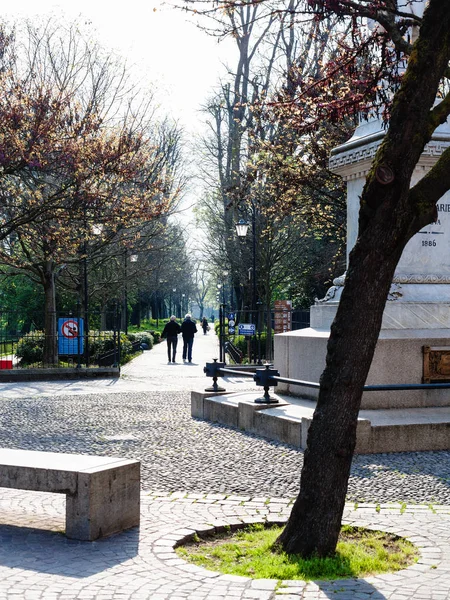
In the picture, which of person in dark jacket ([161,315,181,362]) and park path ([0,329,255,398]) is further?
person in dark jacket ([161,315,181,362])

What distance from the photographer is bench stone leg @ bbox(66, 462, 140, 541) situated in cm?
532

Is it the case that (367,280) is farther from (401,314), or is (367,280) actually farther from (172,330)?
(172,330)

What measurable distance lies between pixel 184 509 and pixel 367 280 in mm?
2486

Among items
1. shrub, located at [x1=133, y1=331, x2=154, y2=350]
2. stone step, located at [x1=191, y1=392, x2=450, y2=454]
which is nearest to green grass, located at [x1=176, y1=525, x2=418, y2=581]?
stone step, located at [x1=191, y1=392, x2=450, y2=454]

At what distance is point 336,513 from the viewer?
491cm

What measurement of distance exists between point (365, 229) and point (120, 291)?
36.6m

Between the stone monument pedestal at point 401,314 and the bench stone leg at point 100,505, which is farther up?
the stone monument pedestal at point 401,314

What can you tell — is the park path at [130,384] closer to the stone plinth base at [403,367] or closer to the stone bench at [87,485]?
the stone plinth base at [403,367]

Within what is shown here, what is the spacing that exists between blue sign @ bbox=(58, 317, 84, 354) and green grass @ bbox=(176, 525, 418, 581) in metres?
18.5

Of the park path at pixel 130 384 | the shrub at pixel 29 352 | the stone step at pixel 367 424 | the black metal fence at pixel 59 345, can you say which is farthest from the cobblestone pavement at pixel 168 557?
the shrub at pixel 29 352

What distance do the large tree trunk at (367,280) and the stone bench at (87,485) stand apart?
4.04 feet

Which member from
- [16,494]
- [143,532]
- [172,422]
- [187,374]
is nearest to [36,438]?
[172,422]

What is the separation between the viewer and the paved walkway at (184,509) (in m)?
4.30

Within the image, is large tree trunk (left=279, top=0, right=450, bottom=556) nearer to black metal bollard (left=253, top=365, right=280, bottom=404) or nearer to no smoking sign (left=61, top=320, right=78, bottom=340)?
black metal bollard (left=253, top=365, right=280, bottom=404)
